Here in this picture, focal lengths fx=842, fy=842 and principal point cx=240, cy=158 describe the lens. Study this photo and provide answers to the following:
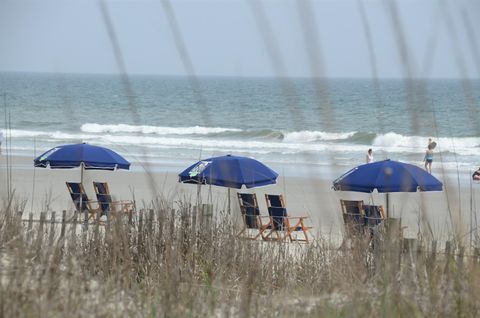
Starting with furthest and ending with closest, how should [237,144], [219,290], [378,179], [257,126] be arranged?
[257,126]
[237,144]
[378,179]
[219,290]

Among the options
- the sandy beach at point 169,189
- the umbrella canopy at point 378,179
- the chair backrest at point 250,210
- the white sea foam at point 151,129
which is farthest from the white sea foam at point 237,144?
the umbrella canopy at point 378,179

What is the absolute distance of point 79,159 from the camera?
39.4 feet

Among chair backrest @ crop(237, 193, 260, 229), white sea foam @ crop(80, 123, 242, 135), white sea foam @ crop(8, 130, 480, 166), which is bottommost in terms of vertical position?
chair backrest @ crop(237, 193, 260, 229)

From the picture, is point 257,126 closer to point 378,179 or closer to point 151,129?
point 151,129

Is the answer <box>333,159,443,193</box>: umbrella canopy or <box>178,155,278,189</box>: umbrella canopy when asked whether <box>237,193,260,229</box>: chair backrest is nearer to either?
<box>178,155,278,189</box>: umbrella canopy

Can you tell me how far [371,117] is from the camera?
132 feet

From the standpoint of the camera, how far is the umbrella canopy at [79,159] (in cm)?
1213

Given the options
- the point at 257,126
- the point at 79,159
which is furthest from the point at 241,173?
the point at 257,126

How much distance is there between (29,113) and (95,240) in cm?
4094

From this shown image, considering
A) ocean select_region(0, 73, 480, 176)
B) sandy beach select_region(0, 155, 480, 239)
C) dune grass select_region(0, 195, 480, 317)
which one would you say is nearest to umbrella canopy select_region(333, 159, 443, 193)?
ocean select_region(0, 73, 480, 176)

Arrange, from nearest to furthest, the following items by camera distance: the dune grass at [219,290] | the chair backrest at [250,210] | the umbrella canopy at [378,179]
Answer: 1. the dune grass at [219,290]
2. the umbrella canopy at [378,179]
3. the chair backrest at [250,210]

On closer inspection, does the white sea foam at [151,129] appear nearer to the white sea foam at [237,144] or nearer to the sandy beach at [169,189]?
the white sea foam at [237,144]

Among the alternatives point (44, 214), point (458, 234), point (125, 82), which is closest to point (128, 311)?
point (125, 82)

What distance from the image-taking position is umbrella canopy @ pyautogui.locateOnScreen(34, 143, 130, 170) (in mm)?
12133
